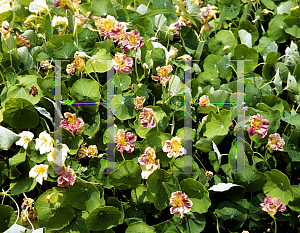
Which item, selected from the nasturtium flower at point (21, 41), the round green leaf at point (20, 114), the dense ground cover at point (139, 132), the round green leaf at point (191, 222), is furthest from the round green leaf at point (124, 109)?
the nasturtium flower at point (21, 41)

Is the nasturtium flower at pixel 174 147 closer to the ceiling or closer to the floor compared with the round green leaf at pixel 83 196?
closer to the ceiling

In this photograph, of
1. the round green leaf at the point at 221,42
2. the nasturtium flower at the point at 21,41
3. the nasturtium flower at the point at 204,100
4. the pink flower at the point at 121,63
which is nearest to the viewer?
the pink flower at the point at 121,63

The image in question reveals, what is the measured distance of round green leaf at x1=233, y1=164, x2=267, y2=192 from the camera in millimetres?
1220

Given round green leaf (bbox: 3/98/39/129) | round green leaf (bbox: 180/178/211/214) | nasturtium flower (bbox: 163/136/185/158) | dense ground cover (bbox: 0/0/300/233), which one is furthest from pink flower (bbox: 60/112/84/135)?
round green leaf (bbox: 180/178/211/214)

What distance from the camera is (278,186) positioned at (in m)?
1.26

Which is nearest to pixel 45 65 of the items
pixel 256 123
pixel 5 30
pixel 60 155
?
pixel 5 30

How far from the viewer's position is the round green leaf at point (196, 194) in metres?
1.16

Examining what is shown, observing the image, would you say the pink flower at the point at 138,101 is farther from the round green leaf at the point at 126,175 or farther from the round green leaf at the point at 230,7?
the round green leaf at the point at 230,7

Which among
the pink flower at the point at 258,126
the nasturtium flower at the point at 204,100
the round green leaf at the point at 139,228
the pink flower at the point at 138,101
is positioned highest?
the pink flower at the point at 138,101

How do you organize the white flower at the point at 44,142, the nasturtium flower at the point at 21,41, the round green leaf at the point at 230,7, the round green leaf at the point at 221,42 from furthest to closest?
the round green leaf at the point at 230,7 < the round green leaf at the point at 221,42 < the nasturtium flower at the point at 21,41 < the white flower at the point at 44,142

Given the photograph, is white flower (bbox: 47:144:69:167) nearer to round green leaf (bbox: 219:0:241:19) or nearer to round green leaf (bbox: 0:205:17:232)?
round green leaf (bbox: 0:205:17:232)

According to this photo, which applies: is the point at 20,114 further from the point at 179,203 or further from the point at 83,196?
the point at 179,203

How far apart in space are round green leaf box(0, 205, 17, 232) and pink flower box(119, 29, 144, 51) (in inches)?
31.1

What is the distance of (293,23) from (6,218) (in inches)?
65.8
